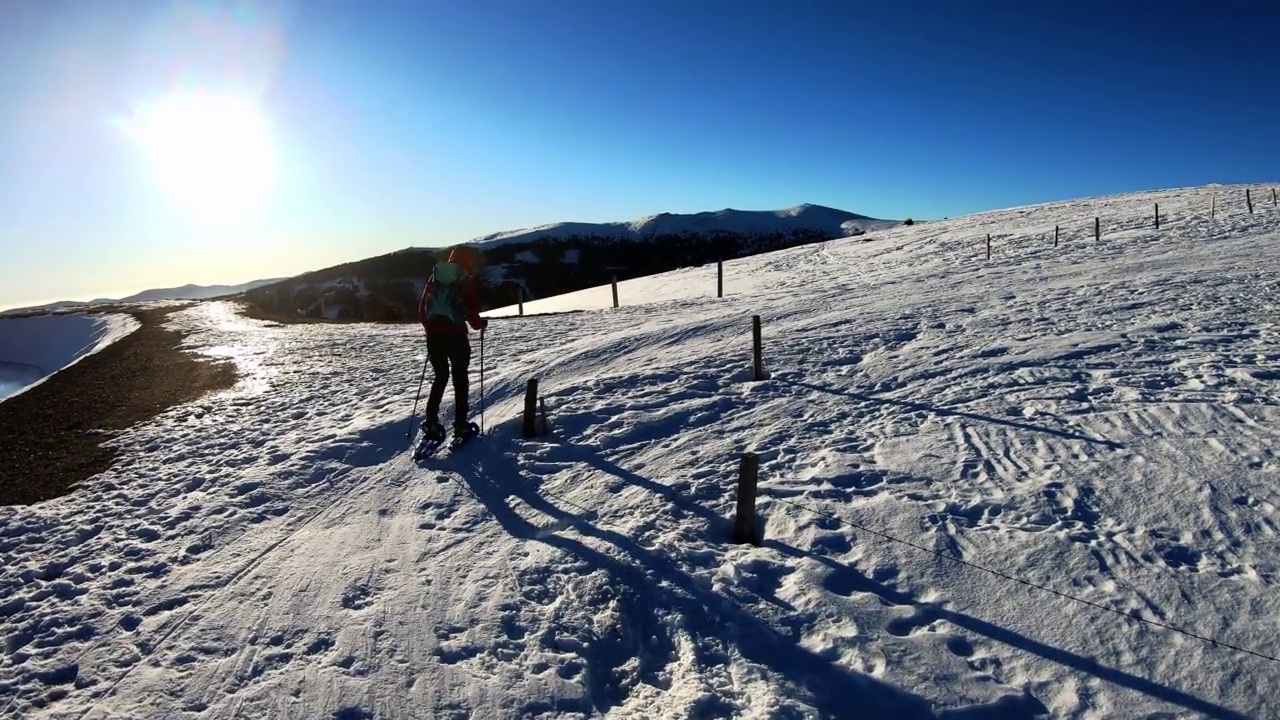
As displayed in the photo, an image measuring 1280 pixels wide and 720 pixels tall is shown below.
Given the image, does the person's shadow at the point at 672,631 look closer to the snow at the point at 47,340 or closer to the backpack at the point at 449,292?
the backpack at the point at 449,292

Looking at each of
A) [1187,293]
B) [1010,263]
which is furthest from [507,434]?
[1010,263]

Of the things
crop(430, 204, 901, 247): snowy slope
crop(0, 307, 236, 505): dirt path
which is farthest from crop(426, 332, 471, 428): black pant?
crop(430, 204, 901, 247): snowy slope

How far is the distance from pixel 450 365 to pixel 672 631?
580 cm

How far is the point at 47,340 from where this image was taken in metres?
42.4

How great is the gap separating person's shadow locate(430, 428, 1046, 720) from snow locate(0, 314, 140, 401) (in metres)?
33.6

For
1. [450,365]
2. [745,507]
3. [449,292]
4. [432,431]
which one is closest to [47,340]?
[432,431]

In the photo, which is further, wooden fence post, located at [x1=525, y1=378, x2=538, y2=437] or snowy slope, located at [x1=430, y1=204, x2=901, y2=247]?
snowy slope, located at [x1=430, y1=204, x2=901, y2=247]

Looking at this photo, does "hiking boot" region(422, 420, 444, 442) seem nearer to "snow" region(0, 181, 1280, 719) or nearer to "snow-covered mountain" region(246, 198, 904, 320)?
"snow" region(0, 181, 1280, 719)

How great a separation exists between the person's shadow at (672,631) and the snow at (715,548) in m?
0.02

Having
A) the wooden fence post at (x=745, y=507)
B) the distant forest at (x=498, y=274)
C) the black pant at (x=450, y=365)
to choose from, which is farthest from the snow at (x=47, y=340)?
the wooden fence post at (x=745, y=507)

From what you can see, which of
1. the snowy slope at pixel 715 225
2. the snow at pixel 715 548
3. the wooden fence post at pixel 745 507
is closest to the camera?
the snow at pixel 715 548

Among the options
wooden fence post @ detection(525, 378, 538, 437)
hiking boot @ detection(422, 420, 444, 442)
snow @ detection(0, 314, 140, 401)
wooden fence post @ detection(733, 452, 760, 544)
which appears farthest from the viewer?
snow @ detection(0, 314, 140, 401)

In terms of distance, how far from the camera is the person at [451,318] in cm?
920

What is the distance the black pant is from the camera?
939 cm
